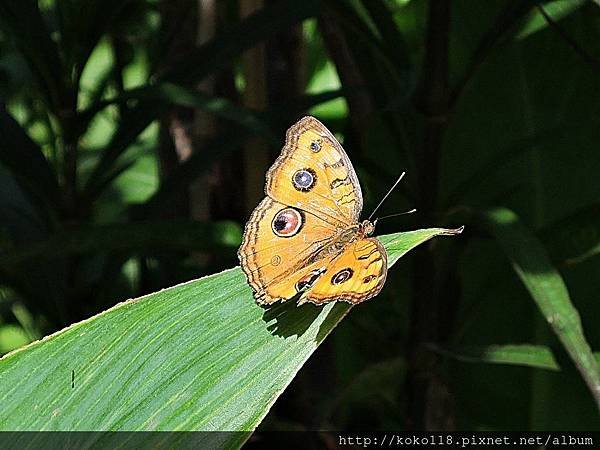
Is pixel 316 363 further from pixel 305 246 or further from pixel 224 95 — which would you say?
pixel 305 246

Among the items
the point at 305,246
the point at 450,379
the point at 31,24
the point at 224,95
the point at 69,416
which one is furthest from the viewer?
the point at 224,95

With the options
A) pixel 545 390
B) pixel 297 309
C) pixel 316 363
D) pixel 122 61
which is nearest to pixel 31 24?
pixel 122 61

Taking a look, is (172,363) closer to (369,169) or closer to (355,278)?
(355,278)

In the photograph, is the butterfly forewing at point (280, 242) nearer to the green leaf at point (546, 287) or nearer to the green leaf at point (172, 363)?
the green leaf at point (172, 363)

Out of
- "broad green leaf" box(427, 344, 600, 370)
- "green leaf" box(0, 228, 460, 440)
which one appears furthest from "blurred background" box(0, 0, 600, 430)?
"green leaf" box(0, 228, 460, 440)


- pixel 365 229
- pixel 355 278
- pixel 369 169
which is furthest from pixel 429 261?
pixel 355 278
